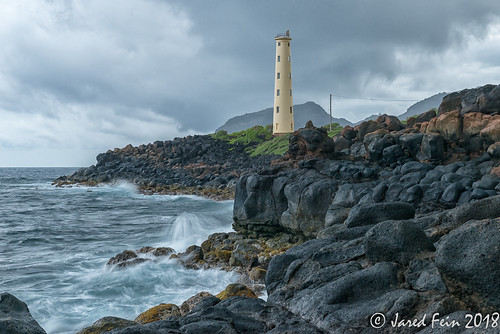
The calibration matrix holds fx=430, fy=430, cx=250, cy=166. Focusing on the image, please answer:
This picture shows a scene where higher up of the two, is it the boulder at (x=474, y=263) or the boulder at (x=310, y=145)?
the boulder at (x=310, y=145)

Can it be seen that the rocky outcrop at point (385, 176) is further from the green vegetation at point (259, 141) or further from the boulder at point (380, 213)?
the green vegetation at point (259, 141)

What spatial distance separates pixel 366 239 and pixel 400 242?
61 centimetres

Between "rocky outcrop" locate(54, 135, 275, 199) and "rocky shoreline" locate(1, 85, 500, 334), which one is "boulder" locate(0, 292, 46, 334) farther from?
"rocky outcrop" locate(54, 135, 275, 199)

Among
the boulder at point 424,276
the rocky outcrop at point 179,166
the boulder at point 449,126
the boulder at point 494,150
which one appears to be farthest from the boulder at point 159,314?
the rocky outcrop at point 179,166

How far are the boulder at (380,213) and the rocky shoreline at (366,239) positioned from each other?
0.07ft

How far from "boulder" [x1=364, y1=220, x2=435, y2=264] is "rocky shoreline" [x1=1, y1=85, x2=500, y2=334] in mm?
16

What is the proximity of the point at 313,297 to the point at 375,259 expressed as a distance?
1.26 metres

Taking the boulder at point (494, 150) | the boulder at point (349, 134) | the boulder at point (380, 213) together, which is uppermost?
the boulder at point (349, 134)

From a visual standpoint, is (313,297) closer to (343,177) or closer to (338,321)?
(338,321)

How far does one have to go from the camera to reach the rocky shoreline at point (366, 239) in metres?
→ 5.24

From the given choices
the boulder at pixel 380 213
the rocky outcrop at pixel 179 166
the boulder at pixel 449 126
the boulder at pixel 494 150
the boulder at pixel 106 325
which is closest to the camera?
the boulder at pixel 106 325

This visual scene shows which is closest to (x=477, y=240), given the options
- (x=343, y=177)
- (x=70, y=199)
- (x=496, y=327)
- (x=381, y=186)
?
(x=496, y=327)

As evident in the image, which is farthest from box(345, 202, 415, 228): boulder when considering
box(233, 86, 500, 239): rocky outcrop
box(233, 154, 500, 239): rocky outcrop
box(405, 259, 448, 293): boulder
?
box(233, 86, 500, 239): rocky outcrop

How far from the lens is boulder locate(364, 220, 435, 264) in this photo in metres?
6.70
